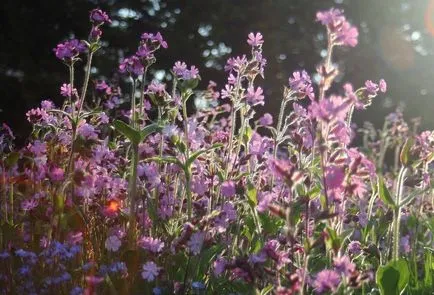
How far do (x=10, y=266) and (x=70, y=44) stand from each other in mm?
1043

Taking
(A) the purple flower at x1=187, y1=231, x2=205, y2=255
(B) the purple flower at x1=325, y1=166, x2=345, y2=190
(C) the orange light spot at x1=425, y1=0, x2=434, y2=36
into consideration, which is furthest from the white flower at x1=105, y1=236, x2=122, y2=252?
(C) the orange light spot at x1=425, y1=0, x2=434, y2=36

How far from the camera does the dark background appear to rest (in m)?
12.8

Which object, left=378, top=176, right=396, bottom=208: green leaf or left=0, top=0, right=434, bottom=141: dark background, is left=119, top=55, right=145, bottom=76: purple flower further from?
left=0, top=0, right=434, bottom=141: dark background

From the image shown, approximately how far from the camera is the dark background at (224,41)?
1275 centimetres

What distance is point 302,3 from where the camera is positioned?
1568cm

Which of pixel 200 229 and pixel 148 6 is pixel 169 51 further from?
pixel 200 229

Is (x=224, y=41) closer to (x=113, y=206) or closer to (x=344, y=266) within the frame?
(x=113, y=206)

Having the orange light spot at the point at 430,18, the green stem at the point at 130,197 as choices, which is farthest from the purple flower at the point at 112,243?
the orange light spot at the point at 430,18

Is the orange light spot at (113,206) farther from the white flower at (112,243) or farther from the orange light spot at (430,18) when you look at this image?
the orange light spot at (430,18)

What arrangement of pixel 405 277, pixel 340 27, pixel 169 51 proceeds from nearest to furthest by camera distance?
pixel 340 27 < pixel 405 277 < pixel 169 51

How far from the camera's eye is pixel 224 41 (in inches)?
584

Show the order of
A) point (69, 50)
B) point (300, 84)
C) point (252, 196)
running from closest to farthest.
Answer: point (252, 196) → point (300, 84) → point (69, 50)

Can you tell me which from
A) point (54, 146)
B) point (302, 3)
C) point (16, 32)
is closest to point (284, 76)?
point (302, 3)

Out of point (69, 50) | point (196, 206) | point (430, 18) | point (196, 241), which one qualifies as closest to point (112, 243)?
point (196, 206)
